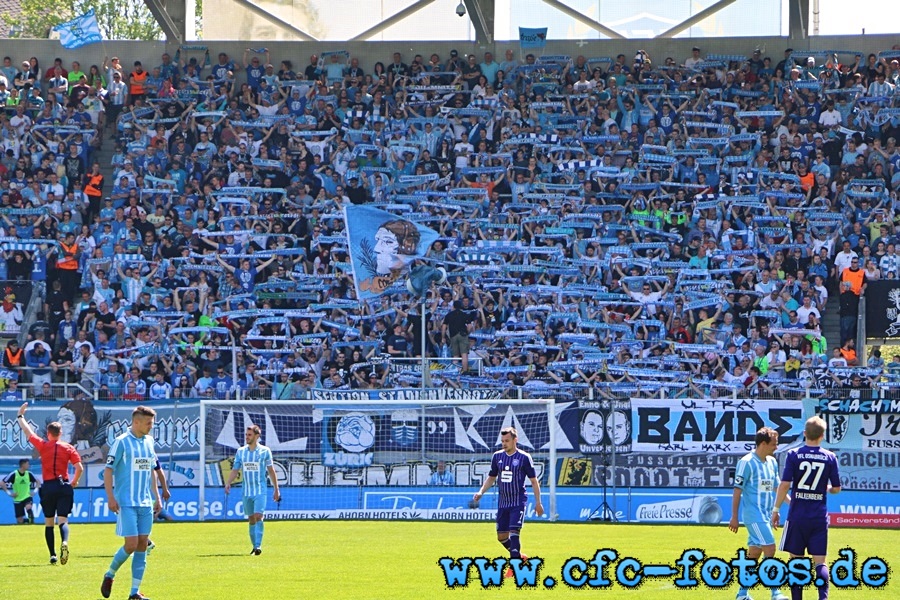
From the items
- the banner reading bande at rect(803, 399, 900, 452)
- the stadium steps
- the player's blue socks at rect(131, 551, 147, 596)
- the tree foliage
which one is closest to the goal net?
the banner reading bande at rect(803, 399, 900, 452)

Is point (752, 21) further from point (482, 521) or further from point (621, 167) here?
point (482, 521)

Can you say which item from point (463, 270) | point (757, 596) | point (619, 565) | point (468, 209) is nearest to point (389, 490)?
point (463, 270)

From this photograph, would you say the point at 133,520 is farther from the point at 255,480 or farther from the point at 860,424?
the point at 860,424

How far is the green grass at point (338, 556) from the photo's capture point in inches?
558

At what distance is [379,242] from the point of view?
28625 mm

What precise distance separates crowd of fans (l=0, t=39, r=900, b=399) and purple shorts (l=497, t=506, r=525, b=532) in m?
12.7

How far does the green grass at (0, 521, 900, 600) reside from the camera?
14180mm

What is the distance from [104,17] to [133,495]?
60.9m

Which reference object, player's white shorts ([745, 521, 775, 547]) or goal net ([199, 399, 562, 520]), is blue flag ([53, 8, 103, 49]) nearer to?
goal net ([199, 399, 562, 520])

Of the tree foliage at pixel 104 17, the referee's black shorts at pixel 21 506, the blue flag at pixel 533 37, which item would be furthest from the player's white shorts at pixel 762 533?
the tree foliage at pixel 104 17

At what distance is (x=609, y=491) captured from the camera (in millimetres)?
25453

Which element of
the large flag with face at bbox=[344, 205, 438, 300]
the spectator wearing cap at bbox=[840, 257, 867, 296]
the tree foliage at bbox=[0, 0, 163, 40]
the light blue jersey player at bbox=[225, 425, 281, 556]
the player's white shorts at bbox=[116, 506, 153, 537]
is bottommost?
the light blue jersey player at bbox=[225, 425, 281, 556]

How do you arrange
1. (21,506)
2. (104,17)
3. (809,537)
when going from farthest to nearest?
(104,17) → (21,506) → (809,537)

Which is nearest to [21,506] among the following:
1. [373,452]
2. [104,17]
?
[373,452]
